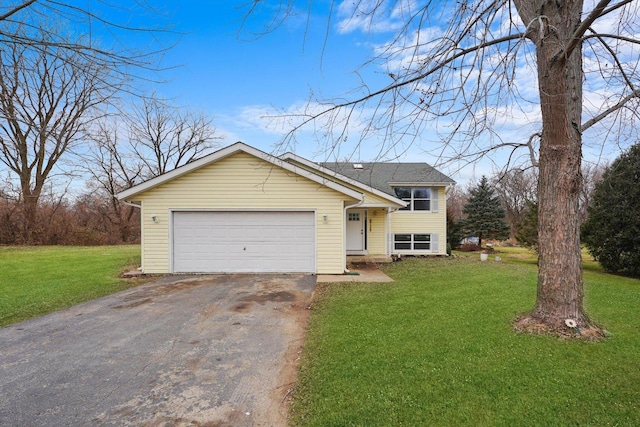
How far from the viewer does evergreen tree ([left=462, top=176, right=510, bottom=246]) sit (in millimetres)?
25047

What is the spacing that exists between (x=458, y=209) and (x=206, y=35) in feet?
140

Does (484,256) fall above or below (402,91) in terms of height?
below

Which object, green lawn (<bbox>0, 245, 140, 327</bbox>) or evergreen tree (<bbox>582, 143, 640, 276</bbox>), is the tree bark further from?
evergreen tree (<bbox>582, 143, 640, 276</bbox>)

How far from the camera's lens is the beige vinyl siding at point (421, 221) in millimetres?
16031

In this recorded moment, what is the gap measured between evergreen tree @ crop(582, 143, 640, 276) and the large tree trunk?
31.8ft

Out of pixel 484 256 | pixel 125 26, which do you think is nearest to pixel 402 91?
pixel 125 26

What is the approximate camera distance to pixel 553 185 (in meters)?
4.48

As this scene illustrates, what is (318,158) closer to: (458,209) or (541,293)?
(541,293)

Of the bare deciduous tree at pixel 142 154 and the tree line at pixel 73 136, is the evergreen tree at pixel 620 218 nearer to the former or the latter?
the tree line at pixel 73 136

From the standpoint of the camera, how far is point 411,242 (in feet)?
53.0

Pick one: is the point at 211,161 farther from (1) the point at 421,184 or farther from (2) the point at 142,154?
(2) the point at 142,154

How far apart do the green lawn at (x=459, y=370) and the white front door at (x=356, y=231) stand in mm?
8624

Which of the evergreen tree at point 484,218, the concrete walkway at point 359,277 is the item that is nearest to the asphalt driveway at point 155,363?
the concrete walkway at point 359,277

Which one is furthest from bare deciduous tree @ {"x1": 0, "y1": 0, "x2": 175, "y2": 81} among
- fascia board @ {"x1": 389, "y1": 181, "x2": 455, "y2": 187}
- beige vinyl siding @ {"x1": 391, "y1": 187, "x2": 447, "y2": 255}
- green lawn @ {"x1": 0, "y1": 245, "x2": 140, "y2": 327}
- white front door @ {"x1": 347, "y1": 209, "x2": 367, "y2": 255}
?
beige vinyl siding @ {"x1": 391, "y1": 187, "x2": 447, "y2": 255}
